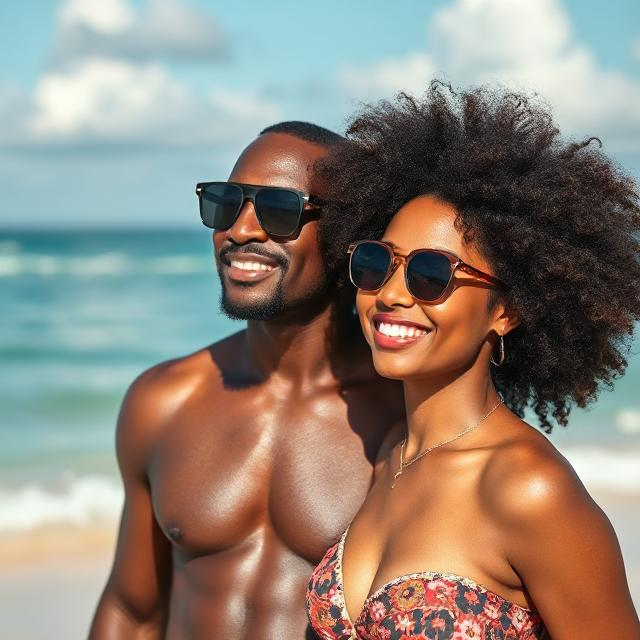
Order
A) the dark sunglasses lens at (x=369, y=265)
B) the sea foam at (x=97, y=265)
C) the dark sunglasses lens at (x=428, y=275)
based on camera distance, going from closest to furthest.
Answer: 1. the dark sunglasses lens at (x=428, y=275)
2. the dark sunglasses lens at (x=369, y=265)
3. the sea foam at (x=97, y=265)

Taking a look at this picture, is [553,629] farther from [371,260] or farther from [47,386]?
[47,386]

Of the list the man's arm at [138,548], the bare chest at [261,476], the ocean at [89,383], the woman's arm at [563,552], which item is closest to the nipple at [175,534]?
the bare chest at [261,476]

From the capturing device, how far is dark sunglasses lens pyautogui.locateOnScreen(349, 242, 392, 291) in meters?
2.95

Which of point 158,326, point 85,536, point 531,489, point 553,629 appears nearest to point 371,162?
point 531,489

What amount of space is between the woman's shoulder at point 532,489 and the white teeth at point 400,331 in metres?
0.37

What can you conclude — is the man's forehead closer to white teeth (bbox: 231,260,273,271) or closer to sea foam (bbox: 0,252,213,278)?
white teeth (bbox: 231,260,273,271)

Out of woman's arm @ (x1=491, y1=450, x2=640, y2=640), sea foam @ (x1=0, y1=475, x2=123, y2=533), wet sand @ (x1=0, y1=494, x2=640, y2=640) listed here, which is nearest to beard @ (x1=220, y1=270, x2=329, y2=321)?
woman's arm @ (x1=491, y1=450, x2=640, y2=640)

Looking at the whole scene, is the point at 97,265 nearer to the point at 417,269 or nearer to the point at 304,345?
the point at 304,345

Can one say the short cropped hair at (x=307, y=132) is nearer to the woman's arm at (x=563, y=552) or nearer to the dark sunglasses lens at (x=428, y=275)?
the dark sunglasses lens at (x=428, y=275)

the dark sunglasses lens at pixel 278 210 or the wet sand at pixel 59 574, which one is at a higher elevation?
the dark sunglasses lens at pixel 278 210

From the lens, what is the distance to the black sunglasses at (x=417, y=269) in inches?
111

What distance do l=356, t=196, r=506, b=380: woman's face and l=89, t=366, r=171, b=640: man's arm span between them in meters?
1.12

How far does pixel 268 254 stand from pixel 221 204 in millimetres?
219

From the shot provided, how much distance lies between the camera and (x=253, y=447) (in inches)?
146
